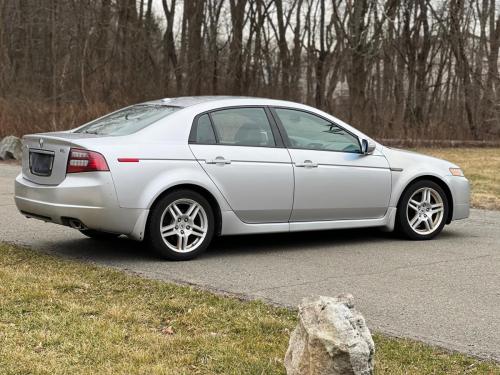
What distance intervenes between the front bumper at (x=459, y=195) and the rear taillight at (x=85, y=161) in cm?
420

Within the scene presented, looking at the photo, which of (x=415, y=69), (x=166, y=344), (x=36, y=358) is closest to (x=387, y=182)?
(x=166, y=344)

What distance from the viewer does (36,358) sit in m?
3.91

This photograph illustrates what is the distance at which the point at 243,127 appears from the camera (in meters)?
7.31

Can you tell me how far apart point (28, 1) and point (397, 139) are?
20062mm

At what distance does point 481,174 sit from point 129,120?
37.4 feet

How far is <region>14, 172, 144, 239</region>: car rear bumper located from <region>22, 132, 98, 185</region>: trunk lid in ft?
0.45

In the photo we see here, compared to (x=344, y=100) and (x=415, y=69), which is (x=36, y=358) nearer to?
(x=344, y=100)

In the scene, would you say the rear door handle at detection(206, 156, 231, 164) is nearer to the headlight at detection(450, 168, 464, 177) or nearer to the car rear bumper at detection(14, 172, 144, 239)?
the car rear bumper at detection(14, 172, 144, 239)

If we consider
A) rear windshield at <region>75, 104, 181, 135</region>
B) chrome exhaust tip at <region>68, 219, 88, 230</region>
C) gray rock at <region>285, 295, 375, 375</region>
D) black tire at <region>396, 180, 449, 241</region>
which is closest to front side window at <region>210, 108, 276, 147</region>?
rear windshield at <region>75, 104, 181, 135</region>

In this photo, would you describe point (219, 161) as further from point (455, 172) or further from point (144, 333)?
point (455, 172)

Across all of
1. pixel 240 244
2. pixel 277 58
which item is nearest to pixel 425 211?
pixel 240 244

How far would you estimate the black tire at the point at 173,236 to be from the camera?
21.7 ft

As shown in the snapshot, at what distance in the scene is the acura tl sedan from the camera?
648 cm

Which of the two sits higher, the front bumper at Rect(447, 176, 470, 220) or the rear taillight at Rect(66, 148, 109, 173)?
the rear taillight at Rect(66, 148, 109, 173)
